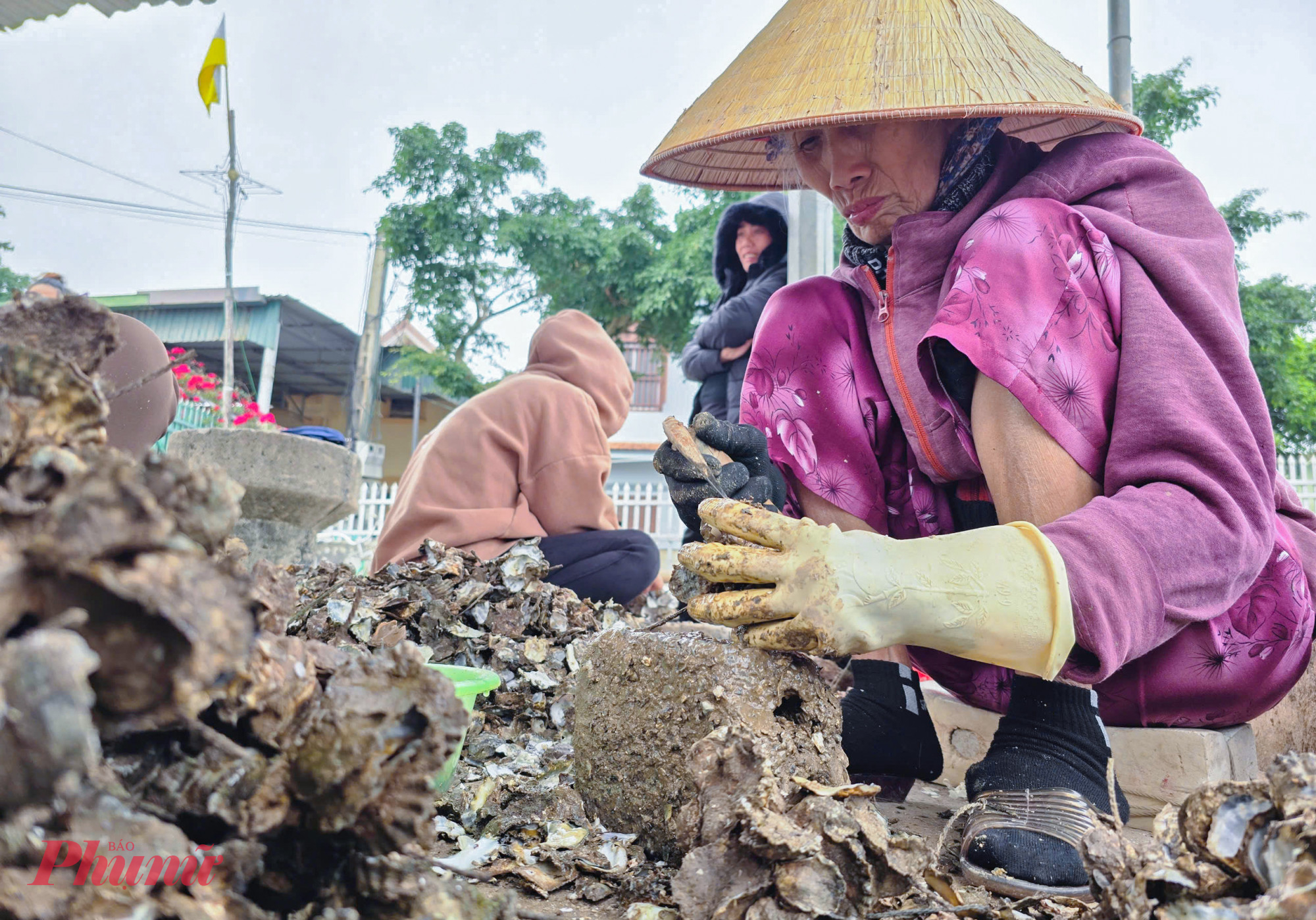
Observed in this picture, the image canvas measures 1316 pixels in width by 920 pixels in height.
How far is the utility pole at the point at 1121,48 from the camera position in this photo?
5.68 m

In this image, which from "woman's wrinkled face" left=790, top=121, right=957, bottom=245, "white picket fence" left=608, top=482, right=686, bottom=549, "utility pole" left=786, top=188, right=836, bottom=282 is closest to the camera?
"woman's wrinkled face" left=790, top=121, right=957, bottom=245

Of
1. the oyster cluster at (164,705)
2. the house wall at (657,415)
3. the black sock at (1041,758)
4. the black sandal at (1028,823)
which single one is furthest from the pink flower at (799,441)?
the house wall at (657,415)

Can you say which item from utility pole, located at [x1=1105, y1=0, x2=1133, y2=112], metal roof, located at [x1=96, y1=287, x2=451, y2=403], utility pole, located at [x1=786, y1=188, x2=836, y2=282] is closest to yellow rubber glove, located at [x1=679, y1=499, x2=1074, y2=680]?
utility pole, located at [x1=786, y1=188, x2=836, y2=282]

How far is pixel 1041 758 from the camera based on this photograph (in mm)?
1495

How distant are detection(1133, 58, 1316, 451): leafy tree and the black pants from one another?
44.5ft

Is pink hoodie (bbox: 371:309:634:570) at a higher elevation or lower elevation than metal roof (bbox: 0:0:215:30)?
lower

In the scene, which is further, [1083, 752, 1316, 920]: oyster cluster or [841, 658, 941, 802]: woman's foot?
[841, 658, 941, 802]: woman's foot

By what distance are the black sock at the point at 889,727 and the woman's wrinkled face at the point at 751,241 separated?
406cm

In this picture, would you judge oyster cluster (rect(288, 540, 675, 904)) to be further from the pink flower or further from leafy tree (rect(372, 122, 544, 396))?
leafy tree (rect(372, 122, 544, 396))

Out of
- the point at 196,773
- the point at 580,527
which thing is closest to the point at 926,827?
the point at 196,773

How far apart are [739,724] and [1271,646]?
3.85 feet

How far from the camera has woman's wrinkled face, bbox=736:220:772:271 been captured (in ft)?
18.1

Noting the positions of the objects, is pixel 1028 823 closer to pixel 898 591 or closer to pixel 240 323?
pixel 898 591

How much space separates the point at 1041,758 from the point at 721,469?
76 cm
